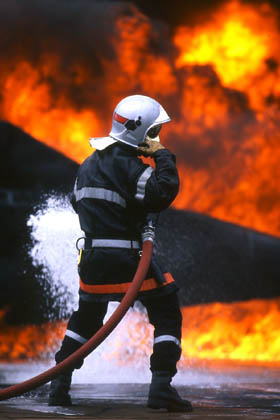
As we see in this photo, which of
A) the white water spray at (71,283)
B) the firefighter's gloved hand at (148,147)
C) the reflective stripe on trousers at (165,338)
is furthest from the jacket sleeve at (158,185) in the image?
the white water spray at (71,283)

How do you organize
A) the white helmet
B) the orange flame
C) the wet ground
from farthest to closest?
the orange flame, the white helmet, the wet ground

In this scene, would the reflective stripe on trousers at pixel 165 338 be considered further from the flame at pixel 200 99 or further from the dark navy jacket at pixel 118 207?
the flame at pixel 200 99

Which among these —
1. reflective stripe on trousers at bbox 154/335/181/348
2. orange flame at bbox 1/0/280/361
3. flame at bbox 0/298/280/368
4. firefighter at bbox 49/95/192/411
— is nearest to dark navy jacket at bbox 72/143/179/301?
firefighter at bbox 49/95/192/411

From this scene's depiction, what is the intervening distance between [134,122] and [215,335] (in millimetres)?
7533

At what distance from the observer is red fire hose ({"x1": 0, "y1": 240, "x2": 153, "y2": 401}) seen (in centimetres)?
439

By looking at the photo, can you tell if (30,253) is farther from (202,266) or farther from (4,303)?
(202,266)

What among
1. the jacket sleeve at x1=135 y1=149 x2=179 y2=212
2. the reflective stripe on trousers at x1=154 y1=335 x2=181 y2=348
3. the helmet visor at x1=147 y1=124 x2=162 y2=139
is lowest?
the reflective stripe on trousers at x1=154 y1=335 x2=181 y2=348

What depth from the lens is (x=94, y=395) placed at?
5871 millimetres

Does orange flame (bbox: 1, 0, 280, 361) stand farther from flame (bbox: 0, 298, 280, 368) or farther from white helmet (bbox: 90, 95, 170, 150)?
white helmet (bbox: 90, 95, 170, 150)

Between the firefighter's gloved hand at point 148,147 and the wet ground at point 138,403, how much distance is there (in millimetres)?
1531

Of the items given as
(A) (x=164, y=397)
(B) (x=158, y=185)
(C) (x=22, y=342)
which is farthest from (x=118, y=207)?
(C) (x=22, y=342)

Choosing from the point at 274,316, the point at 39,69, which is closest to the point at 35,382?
the point at 274,316

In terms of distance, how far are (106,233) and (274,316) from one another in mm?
7593

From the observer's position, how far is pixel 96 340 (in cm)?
450
